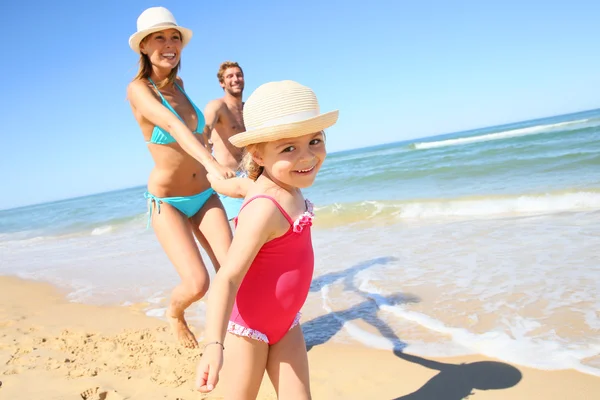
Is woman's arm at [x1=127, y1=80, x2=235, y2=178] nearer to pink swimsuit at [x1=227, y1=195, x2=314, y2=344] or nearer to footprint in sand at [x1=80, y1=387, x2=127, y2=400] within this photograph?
pink swimsuit at [x1=227, y1=195, x2=314, y2=344]

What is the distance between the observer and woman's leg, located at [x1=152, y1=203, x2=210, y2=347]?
10.7 feet

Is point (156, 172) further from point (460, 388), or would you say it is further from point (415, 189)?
point (415, 189)

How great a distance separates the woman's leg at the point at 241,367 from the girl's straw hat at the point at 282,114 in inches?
32.8

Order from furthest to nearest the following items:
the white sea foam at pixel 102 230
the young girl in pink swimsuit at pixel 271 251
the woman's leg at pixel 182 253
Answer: the white sea foam at pixel 102 230 < the woman's leg at pixel 182 253 < the young girl in pink swimsuit at pixel 271 251

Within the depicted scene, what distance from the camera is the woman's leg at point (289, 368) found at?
208cm

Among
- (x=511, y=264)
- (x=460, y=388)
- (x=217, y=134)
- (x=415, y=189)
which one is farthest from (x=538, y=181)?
(x=460, y=388)

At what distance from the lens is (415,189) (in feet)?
45.9

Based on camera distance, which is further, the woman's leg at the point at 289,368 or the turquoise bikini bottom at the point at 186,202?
the turquoise bikini bottom at the point at 186,202

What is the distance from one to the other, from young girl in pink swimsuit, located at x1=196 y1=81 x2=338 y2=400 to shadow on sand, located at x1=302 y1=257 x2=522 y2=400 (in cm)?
126

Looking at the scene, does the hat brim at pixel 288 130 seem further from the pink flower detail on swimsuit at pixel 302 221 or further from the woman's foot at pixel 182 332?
the woman's foot at pixel 182 332

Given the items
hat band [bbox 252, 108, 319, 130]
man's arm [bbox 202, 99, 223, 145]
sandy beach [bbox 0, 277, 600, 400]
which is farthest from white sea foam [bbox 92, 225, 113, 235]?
hat band [bbox 252, 108, 319, 130]

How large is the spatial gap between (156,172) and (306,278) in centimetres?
185

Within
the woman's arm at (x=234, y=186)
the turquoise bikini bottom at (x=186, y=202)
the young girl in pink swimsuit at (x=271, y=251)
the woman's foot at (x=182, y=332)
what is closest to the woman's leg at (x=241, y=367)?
the young girl in pink swimsuit at (x=271, y=251)

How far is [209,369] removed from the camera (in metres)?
1.53
